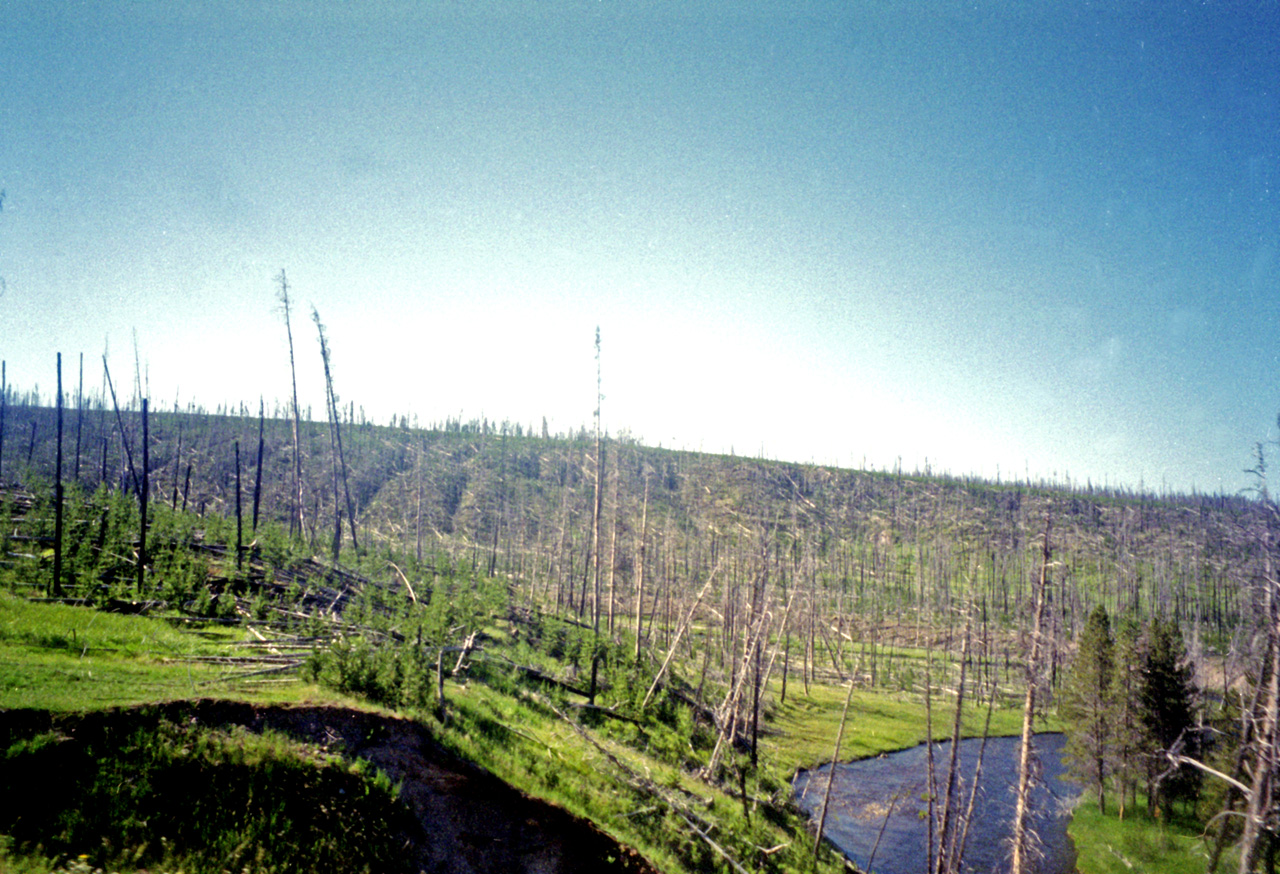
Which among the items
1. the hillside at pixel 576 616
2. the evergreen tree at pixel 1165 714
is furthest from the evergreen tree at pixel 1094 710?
the hillside at pixel 576 616

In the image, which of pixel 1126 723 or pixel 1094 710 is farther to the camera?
pixel 1094 710

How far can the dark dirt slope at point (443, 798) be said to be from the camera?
1310 centimetres

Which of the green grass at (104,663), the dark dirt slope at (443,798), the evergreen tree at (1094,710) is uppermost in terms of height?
the green grass at (104,663)

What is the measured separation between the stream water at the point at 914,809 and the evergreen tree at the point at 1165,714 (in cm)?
509

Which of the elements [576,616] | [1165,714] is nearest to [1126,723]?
[1165,714]

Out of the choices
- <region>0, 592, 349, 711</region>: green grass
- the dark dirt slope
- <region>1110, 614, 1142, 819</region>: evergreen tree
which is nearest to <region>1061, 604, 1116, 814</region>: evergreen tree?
<region>1110, 614, 1142, 819</region>: evergreen tree

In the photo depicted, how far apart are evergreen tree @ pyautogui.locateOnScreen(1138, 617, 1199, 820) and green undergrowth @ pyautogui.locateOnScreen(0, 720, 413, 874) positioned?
133ft

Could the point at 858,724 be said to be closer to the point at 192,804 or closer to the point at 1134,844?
the point at 1134,844

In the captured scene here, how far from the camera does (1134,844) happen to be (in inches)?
1283

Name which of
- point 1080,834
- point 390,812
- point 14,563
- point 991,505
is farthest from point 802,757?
point 991,505

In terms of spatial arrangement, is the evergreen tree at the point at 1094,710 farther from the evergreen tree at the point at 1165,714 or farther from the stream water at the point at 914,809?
the stream water at the point at 914,809

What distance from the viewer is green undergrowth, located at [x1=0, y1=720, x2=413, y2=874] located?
32.9ft

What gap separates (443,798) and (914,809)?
32.0 m

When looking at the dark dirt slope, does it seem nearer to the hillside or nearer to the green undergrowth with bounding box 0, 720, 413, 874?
the green undergrowth with bounding box 0, 720, 413, 874
